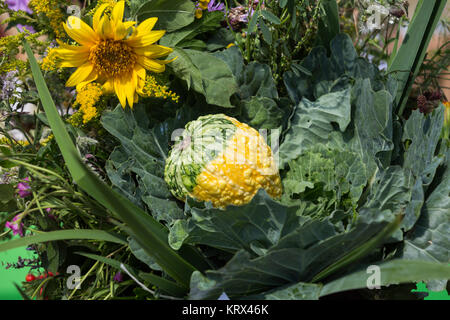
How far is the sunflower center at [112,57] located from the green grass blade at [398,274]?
404 millimetres

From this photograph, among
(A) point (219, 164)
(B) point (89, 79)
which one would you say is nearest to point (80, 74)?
(B) point (89, 79)

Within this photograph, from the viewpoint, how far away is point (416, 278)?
0.37 meters

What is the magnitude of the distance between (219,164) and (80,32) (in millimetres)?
255

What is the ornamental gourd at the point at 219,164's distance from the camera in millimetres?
542

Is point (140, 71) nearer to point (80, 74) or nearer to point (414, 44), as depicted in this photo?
point (80, 74)

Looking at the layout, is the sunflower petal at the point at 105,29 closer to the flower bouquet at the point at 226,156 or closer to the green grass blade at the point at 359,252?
the flower bouquet at the point at 226,156

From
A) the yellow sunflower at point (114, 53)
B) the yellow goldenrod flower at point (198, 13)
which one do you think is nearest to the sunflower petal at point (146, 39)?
the yellow sunflower at point (114, 53)

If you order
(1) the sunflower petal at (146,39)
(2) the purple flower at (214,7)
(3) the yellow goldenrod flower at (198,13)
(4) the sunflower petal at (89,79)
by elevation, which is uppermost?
(2) the purple flower at (214,7)

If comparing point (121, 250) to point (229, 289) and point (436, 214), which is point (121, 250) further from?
point (436, 214)

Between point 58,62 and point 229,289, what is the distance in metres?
0.40

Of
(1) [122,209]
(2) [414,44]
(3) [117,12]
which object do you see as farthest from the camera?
(2) [414,44]

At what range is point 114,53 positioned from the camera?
57 cm

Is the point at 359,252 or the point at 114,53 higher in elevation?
the point at 114,53

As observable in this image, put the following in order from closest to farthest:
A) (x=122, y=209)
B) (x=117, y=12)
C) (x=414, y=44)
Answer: (x=122, y=209) → (x=117, y=12) → (x=414, y=44)
